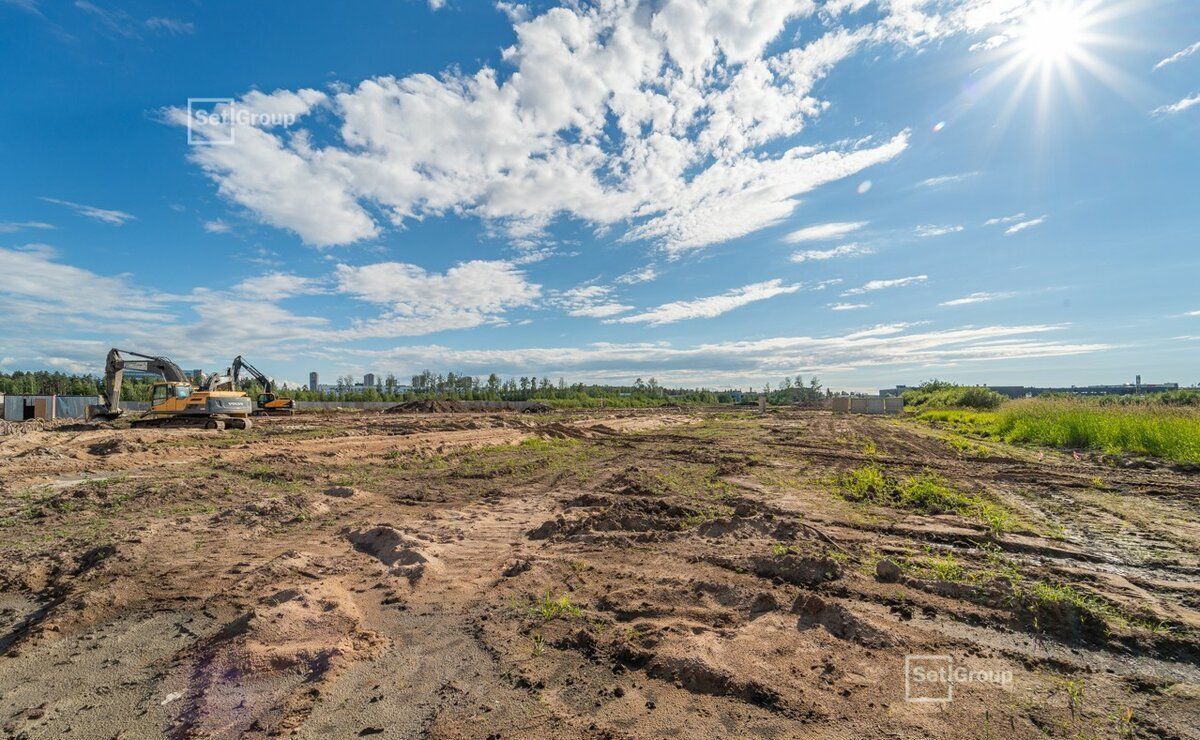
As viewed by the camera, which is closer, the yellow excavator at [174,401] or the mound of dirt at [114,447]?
the mound of dirt at [114,447]

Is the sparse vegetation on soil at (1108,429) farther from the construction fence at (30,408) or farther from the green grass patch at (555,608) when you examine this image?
the construction fence at (30,408)

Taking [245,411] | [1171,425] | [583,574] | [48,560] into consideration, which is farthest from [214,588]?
[1171,425]

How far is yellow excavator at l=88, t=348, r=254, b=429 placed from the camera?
69.2ft

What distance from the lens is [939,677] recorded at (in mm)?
3508

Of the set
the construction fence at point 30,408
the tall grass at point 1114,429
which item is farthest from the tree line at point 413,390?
the tall grass at point 1114,429

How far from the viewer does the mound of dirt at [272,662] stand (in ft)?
10.2

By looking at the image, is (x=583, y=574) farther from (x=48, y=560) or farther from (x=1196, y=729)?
(x=48, y=560)

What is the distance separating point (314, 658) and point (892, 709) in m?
4.08

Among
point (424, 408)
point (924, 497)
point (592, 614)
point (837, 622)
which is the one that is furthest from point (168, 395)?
point (924, 497)

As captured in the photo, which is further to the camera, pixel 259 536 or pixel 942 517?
pixel 942 517

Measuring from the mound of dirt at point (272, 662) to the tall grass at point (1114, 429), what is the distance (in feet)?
66.4

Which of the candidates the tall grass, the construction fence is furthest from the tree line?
the tall grass

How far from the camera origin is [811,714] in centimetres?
309

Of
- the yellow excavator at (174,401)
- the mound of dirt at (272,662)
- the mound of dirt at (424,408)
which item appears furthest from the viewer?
the mound of dirt at (424,408)
